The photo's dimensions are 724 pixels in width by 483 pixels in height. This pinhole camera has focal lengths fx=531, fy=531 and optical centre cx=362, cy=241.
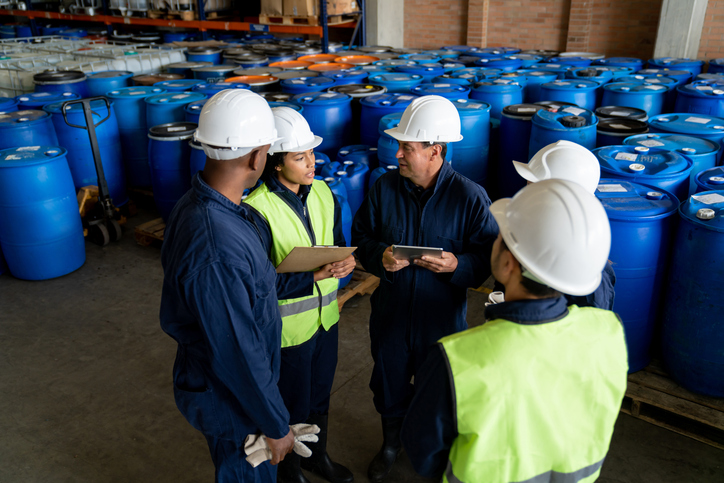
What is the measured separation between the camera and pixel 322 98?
5.11m

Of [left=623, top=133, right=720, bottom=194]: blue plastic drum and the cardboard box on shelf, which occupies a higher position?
the cardboard box on shelf

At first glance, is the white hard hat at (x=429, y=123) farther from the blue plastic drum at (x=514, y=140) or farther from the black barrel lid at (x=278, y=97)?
the black barrel lid at (x=278, y=97)

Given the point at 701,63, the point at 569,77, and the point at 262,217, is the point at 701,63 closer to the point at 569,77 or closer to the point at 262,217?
the point at 569,77

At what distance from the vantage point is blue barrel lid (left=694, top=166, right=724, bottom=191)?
310cm

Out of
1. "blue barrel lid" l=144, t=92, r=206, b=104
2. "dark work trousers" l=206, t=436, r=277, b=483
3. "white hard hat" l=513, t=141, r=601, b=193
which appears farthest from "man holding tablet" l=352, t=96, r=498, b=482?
"blue barrel lid" l=144, t=92, r=206, b=104

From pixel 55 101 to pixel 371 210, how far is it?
4928 mm

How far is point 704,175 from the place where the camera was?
3.29 m

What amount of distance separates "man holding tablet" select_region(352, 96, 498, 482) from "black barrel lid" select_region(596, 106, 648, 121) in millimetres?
2590

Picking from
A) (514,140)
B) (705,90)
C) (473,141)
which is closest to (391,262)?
(473,141)

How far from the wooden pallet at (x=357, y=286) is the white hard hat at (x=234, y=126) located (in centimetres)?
238

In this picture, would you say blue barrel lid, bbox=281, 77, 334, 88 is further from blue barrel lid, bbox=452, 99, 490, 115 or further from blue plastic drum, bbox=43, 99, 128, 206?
blue plastic drum, bbox=43, 99, 128, 206

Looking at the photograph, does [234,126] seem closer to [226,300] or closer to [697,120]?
[226,300]

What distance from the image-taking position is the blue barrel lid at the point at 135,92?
5.94m

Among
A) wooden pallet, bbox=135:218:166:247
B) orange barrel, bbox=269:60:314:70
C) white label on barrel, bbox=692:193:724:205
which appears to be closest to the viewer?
white label on barrel, bbox=692:193:724:205
